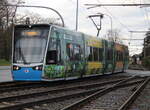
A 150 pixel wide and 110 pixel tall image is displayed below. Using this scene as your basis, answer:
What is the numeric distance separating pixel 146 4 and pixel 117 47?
14.3 m

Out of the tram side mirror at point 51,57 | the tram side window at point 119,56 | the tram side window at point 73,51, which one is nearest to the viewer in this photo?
the tram side mirror at point 51,57

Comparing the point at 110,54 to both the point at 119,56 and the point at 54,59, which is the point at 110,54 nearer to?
the point at 119,56

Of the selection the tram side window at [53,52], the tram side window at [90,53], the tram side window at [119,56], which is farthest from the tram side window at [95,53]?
the tram side window at [119,56]

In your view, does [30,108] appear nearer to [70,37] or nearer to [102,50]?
[70,37]

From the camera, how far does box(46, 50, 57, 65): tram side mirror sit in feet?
61.8

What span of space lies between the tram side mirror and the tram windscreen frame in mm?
316

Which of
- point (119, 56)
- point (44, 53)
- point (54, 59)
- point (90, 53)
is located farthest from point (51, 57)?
point (119, 56)

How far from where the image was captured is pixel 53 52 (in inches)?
753

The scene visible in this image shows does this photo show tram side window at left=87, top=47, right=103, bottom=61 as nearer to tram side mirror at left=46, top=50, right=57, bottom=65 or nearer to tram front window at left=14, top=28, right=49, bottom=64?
tram side mirror at left=46, top=50, right=57, bottom=65

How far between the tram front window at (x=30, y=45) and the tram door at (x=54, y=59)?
1.15 feet

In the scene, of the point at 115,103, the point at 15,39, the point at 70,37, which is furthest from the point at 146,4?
the point at 115,103

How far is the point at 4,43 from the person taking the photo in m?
68.1

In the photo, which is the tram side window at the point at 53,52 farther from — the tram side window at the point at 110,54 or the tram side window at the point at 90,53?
the tram side window at the point at 110,54

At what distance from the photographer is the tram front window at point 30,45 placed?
18766 millimetres
